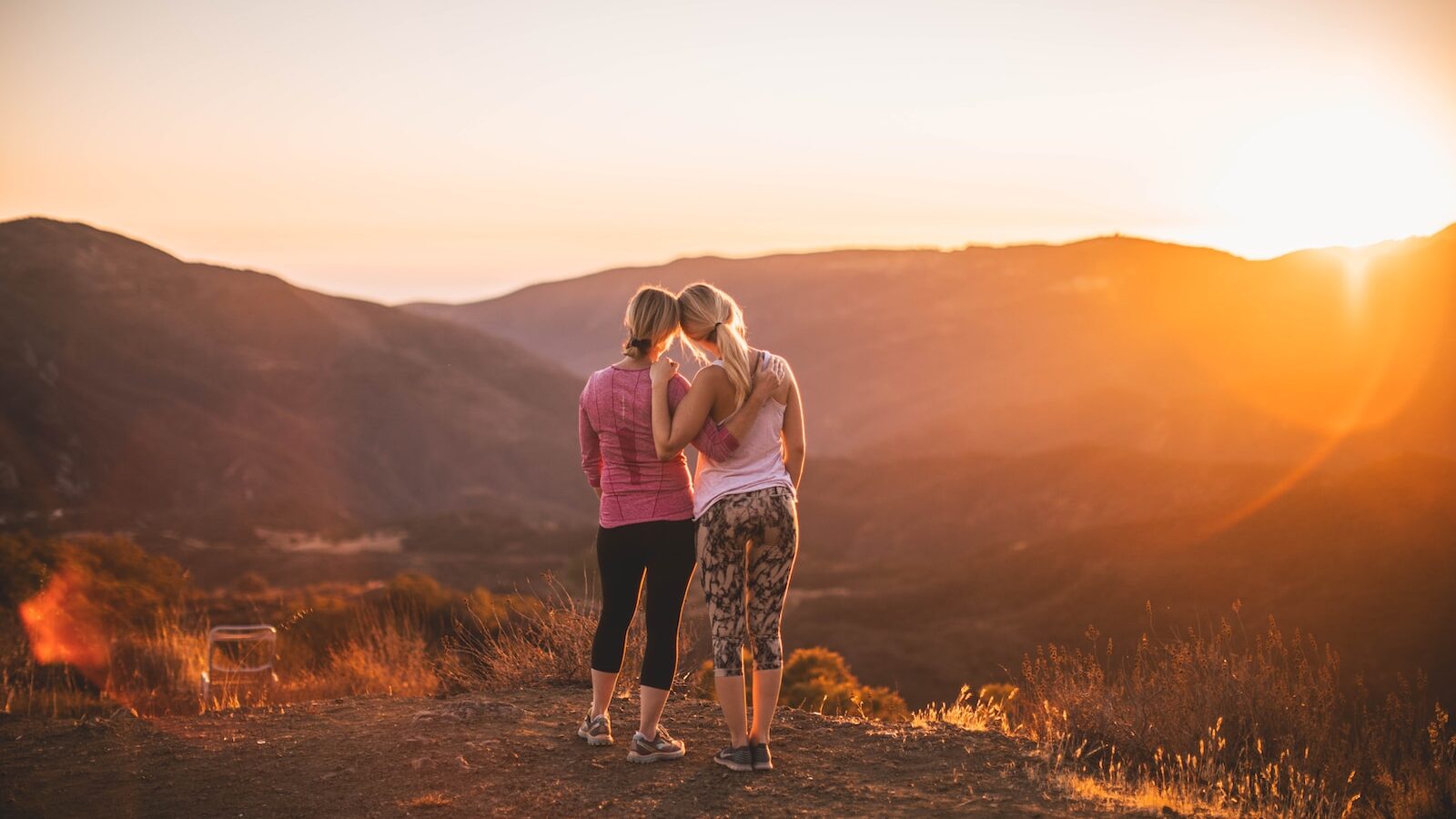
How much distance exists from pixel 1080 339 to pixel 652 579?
102m

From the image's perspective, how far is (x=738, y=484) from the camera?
13.3 feet

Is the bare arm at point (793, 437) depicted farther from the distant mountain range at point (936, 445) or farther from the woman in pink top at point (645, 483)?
the distant mountain range at point (936, 445)

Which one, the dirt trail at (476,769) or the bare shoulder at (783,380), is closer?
the bare shoulder at (783,380)

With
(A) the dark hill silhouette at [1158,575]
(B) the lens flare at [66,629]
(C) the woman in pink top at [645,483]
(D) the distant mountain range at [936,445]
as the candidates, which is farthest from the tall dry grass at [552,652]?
(D) the distant mountain range at [936,445]

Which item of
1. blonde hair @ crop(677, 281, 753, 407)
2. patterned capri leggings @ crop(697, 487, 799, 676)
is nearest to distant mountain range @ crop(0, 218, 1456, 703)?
patterned capri leggings @ crop(697, 487, 799, 676)

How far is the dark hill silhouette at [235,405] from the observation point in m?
56.7

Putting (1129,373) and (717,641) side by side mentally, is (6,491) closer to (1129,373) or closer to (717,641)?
(717,641)

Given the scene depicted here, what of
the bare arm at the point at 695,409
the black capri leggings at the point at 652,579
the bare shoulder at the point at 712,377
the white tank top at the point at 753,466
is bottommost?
the black capri leggings at the point at 652,579

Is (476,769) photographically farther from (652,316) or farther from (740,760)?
(652,316)

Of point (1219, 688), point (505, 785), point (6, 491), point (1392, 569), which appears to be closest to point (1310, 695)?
point (1219, 688)

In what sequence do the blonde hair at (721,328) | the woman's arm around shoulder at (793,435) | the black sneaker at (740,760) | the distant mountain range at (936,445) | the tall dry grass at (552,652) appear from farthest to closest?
the distant mountain range at (936,445), the tall dry grass at (552,652), the black sneaker at (740,760), the woman's arm around shoulder at (793,435), the blonde hair at (721,328)

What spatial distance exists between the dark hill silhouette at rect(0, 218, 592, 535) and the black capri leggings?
52330mm

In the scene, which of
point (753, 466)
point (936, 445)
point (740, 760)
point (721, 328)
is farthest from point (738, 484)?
point (936, 445)

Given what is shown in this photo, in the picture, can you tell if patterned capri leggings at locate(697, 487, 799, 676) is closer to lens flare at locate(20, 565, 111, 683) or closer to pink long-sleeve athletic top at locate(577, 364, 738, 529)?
pink long-sleeve athletic top at locate(577, 364, 738, 529)
